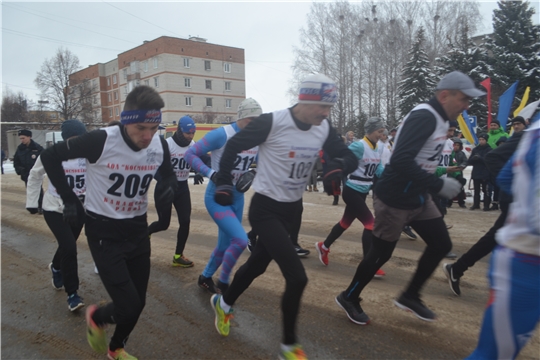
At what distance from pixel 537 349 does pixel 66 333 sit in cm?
421

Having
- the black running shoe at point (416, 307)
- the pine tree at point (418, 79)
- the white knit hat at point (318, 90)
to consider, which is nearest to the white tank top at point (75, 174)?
the white knit hat at point (318, 90)

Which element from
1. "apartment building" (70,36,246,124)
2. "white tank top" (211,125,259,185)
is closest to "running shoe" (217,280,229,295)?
"white tank top" (211,125,259,185)

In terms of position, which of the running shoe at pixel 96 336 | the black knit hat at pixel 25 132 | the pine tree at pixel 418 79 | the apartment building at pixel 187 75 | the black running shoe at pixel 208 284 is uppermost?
the apartment building at pixel 187 75

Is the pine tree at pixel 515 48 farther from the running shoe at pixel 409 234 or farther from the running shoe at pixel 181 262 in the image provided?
the running shoe at pixel 181 262

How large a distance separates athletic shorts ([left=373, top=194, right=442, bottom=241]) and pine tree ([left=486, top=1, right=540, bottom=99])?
2598 cm

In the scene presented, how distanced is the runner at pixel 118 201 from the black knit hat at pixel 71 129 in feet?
4.84

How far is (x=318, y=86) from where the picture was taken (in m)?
2.92

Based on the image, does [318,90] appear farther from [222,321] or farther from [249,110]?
[222,321]

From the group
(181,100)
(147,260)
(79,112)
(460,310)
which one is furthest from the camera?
(181,100)

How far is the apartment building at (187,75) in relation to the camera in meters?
53.0

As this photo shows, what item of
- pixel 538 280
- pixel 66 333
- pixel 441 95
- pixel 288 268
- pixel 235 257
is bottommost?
pixel 66 333

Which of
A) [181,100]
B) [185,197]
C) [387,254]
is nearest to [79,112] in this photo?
[181,100]

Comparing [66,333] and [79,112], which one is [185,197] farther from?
[79,112]

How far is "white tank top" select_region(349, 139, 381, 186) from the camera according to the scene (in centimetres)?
533
